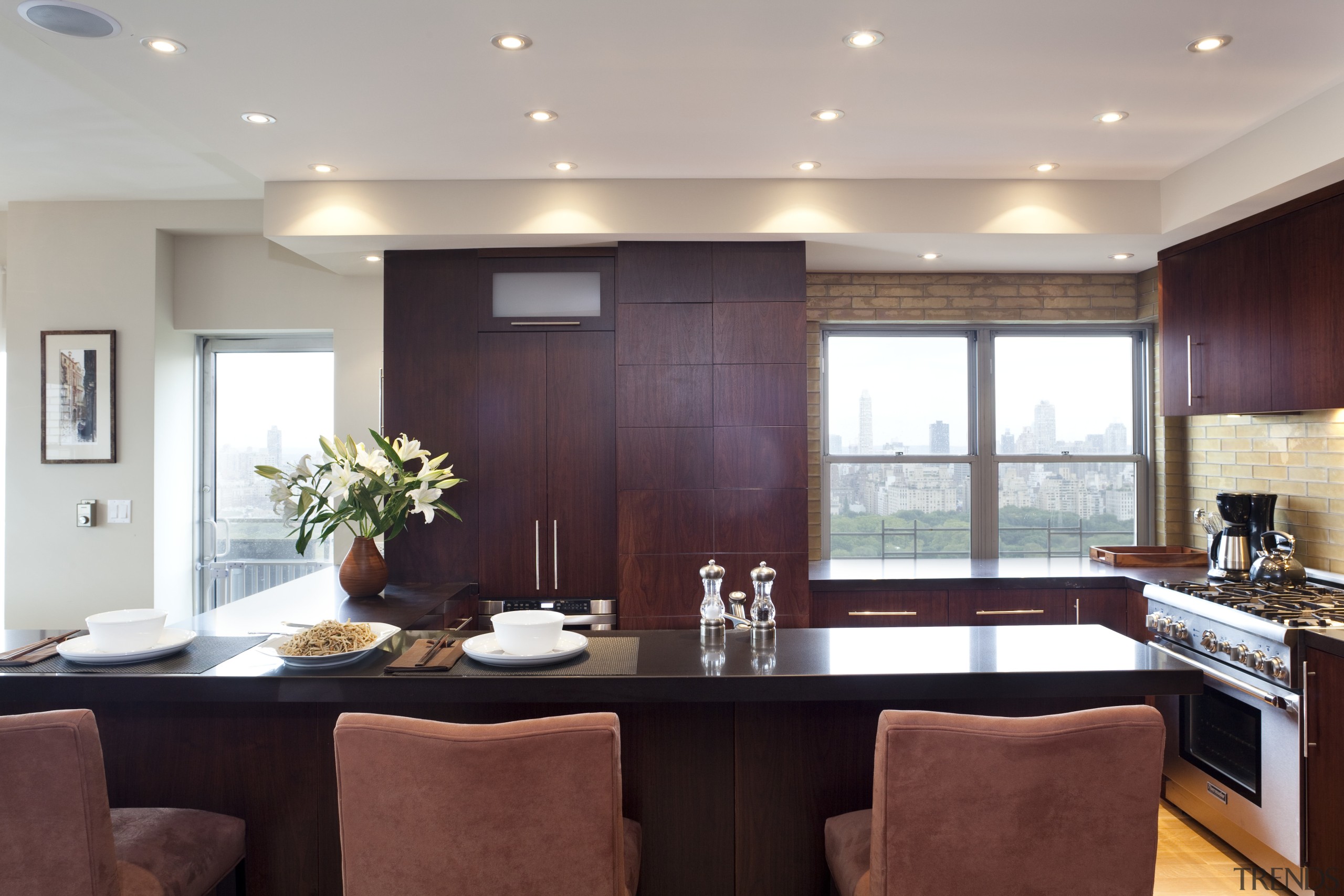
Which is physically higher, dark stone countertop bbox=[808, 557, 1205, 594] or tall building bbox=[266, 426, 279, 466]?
tall building bbox=[266, 426, 279, 466]

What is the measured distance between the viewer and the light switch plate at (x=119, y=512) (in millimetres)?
4316

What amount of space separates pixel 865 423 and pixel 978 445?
23.7 inches

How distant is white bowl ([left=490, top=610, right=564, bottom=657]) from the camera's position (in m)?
1.92

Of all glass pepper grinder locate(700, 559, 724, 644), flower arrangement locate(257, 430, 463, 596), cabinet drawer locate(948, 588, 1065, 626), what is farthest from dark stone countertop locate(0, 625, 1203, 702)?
cabinet drawer locate(948, 588, 1065, 626)

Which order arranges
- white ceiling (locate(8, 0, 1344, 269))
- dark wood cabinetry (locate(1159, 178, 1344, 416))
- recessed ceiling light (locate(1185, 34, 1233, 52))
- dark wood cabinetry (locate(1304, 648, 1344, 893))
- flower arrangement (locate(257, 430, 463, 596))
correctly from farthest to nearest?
1. flower arrangement (locate(257, 430, 463, 596))
2. dark wood cabinetry (locate(1159, 178, 1344, 416))
3. dark wood cabinetry (locate(1304, 648, 1344, 893))
4. recessed ceiling light (locate(1185, 34, 1233, 52))
5. white ceiling (locate(8, 0, 1344, 269))

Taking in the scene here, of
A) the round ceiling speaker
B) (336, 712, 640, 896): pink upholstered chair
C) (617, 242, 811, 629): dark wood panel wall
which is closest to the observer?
(336, 712, 640, 896): pink upholstered chair

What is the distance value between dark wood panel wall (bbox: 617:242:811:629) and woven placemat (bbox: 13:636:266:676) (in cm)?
185

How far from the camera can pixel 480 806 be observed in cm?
138

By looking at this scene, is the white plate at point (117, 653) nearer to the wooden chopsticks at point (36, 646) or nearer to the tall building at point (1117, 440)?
the wooden chopsticks at point (36, 646)

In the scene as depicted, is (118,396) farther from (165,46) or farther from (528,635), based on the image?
(528,635)

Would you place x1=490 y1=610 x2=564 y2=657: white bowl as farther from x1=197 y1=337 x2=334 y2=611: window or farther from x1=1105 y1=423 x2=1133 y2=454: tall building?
x1=1105 y1=423 x2=1133 y2=454: tall building

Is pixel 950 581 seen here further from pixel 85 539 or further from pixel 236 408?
pixel 85 539

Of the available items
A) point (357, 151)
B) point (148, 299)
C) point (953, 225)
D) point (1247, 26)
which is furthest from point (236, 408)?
point (1247, 26)

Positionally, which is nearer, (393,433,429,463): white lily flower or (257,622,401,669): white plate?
(257,622,401,669): white plate
